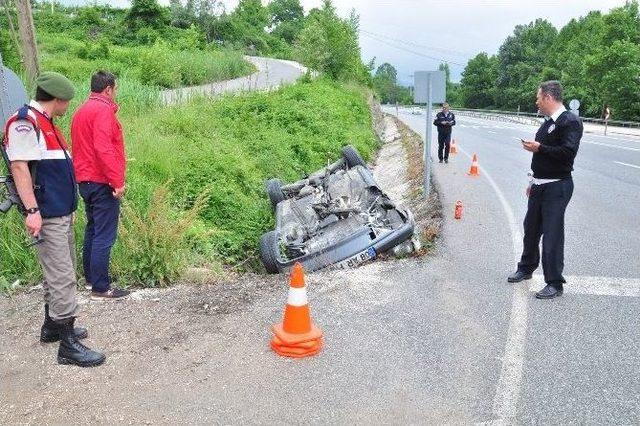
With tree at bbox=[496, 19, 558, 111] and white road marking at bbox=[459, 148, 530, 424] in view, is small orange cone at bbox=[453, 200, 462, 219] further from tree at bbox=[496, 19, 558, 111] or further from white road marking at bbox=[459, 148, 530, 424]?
tree at bbox=[496, 19, 558, 111]

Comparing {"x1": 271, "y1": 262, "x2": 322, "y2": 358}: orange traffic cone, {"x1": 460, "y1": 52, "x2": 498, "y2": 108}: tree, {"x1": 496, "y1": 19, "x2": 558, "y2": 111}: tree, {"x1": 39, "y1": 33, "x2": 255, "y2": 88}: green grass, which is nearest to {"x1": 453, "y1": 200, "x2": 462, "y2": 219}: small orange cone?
{"x1": 271, "y1": 262, "x2": 322, "y2": 358}: orange traffic cone

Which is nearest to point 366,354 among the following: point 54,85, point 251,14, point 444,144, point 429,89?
point 54,85

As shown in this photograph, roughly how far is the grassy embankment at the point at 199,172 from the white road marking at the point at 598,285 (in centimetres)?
387

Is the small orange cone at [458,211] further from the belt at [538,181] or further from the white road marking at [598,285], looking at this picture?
the belt at [538,181]

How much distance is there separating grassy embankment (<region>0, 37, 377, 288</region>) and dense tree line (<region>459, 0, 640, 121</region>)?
37526 millimetres

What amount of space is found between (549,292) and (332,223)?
3.09m

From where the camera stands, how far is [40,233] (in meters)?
3.97

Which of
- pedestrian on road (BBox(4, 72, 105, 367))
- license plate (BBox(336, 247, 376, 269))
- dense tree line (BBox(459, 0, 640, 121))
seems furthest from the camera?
dense tree line (BBox(459, 0, 640, 121))

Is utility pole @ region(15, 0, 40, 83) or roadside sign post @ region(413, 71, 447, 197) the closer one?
utility pole @ region(15, 0, 40, 83)

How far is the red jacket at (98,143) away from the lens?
4953mm

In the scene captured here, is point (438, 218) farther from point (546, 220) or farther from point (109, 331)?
point (109, 331)

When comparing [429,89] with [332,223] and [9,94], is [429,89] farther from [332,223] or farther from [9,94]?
[9,94]

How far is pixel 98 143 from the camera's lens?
16.2ft

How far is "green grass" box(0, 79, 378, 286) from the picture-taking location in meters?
6.08
